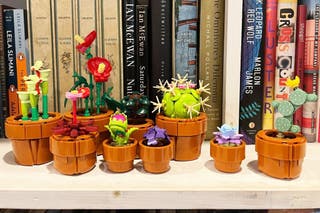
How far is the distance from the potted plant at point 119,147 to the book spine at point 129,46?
134 mm

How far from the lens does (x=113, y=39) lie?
67cm

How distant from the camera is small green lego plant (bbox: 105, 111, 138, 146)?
0.55 metres

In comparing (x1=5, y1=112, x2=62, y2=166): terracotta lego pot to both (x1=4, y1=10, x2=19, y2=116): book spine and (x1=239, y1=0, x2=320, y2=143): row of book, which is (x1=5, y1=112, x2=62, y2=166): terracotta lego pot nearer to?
(x1=4, y1=10, x2=19, y2=116): book spine

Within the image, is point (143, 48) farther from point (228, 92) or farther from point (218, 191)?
point (218, 191)

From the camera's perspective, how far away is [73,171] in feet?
1.80

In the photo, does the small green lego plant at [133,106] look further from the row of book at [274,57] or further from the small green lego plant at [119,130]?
the row of book at [274,57]

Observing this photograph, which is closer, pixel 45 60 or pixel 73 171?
pixel 73 171

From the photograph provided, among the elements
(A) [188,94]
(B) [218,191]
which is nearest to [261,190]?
(B) [218,191]

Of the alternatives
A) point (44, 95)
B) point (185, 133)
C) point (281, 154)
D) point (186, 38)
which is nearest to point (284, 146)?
point (281, 154)

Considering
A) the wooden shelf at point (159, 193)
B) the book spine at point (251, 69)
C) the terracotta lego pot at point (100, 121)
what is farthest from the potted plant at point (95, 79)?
the book spine at point (251, 69)

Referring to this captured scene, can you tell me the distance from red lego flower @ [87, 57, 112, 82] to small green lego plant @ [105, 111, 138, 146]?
3.5 inches

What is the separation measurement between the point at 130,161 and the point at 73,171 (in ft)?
0.27

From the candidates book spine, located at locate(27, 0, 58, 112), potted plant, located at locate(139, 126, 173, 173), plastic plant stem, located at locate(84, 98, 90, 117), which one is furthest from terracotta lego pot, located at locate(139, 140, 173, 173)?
book spine, located at locate(27, 0, 58, 112)

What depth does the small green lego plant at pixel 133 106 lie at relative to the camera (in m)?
0.62
